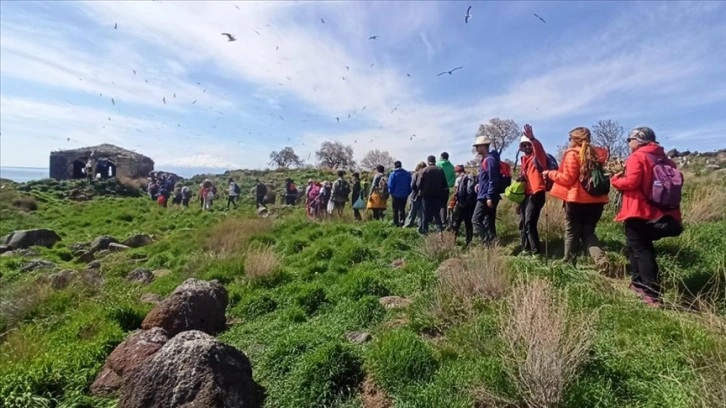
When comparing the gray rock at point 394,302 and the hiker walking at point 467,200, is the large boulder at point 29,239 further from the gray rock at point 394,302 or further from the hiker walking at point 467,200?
the gray rock at point 394,302

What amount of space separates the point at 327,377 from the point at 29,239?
14.7 m

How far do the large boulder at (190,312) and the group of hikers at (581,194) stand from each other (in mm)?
4317

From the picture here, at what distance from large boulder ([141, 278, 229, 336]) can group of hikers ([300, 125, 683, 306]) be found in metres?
4.32

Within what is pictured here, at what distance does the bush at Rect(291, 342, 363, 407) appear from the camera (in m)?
4.34

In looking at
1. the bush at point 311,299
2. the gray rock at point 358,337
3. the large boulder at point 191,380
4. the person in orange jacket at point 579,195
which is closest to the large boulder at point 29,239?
the bush at point 311,299

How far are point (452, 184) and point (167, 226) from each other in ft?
39.2

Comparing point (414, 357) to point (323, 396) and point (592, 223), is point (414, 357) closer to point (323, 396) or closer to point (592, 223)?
point (323, 396)

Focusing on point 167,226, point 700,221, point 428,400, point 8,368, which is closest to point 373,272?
point 428,400

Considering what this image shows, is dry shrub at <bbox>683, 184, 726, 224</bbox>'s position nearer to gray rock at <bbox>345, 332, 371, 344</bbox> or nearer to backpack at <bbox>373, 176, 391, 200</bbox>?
gray rock at <bbox>345, 332, 371, 344</bbox>

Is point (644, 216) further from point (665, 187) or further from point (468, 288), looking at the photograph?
point (468, 288)

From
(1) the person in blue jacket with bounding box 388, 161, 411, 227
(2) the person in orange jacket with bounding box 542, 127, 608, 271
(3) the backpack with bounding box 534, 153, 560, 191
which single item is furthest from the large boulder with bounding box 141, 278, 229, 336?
(1) the person in blue jacket with bounding box 388, 161, 411, 227

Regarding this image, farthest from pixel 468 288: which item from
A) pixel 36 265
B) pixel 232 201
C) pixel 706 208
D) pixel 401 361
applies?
pixel 232 201

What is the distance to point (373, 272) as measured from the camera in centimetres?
733

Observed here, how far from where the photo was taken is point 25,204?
976 inches
